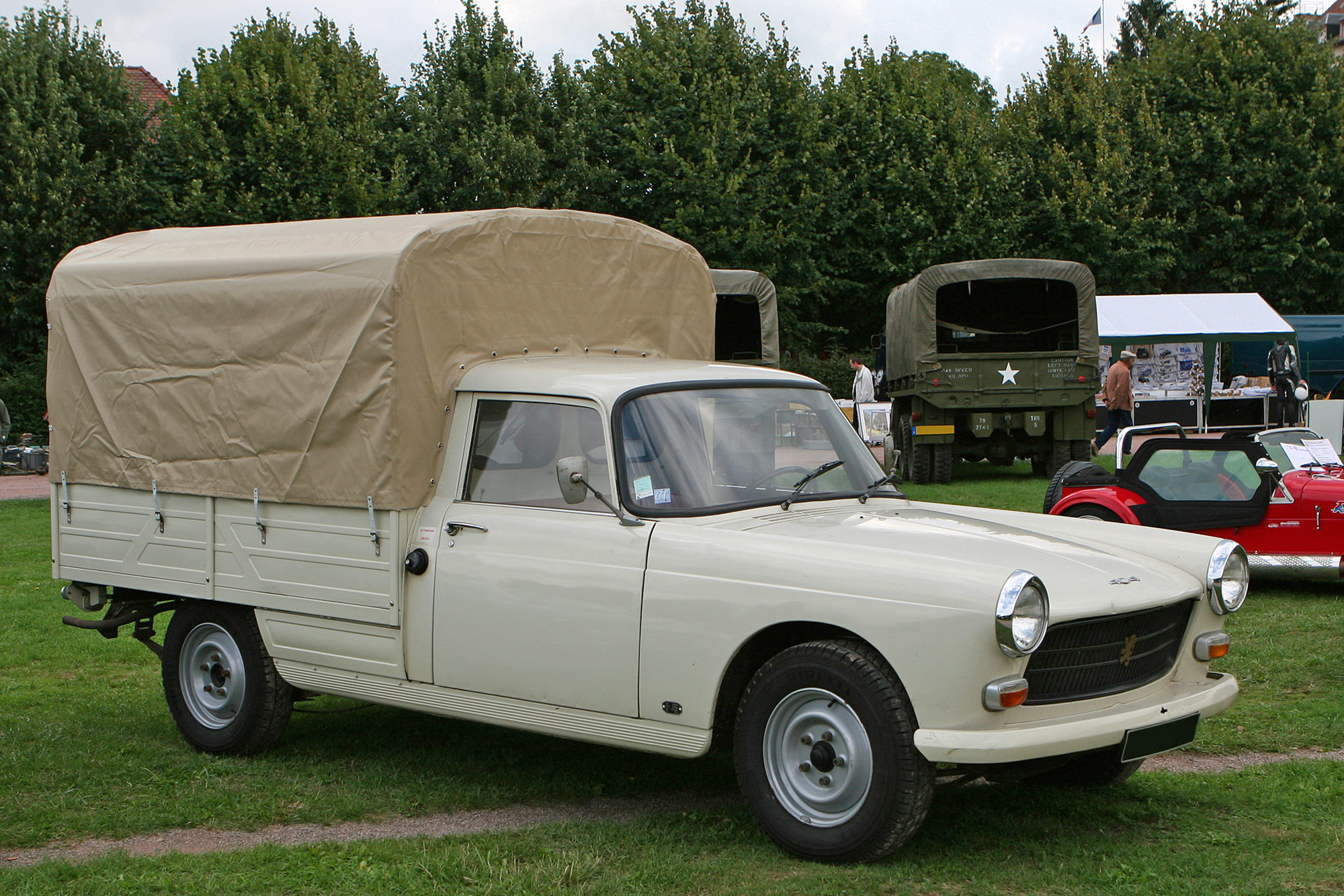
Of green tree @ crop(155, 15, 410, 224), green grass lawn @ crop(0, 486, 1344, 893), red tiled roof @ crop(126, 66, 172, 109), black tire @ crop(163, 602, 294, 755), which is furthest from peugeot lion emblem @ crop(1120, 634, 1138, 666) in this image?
red tiled roof @ crop(126, 66, 172, 109)

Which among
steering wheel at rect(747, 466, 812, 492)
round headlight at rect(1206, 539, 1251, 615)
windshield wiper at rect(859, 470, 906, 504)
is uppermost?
steering wheel at rect(747, 466, 812, 492)

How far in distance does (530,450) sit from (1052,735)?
2510 millimetres

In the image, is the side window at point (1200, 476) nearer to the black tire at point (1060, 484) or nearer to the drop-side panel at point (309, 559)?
the black tire at point (1060, 484)

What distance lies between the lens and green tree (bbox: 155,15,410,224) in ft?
91.1

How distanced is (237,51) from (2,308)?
7.65 meters

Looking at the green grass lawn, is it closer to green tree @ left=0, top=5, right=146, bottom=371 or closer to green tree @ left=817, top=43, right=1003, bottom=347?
green tree @ left=0, top=5, right=146, bottom=371

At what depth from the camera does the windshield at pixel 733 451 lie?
5.41m

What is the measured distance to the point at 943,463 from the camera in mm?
18938

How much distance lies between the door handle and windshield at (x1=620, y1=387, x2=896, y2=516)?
2.51ft

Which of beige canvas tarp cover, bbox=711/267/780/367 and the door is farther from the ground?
beige canvas tarp cover, bbox=711/267/780/367

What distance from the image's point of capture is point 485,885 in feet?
14.9

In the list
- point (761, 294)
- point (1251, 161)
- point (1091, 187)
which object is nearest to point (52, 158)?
point (761, 294)

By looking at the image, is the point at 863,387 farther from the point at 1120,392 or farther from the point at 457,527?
the point at 457,527

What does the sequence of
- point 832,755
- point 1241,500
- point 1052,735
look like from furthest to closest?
point 1241,500
point 832,755
point 1052,735
